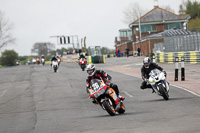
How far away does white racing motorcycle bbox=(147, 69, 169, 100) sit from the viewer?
12789mm

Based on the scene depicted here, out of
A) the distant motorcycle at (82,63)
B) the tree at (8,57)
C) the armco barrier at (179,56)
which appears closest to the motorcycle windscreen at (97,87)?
the armco barrier at (179,56)

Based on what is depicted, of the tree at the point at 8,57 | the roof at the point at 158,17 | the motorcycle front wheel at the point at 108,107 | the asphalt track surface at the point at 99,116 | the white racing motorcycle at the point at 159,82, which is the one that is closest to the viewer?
the asphalt track surface at the point at 99,116

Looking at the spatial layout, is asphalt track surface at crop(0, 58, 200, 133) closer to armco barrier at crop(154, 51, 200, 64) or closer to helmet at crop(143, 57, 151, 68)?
helmet at crop(143, 57, 151, 68)

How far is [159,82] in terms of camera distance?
42.5 feet

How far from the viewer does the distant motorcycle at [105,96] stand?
10430 mm

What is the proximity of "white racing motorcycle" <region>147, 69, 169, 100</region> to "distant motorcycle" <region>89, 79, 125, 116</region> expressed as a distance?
2358 mm

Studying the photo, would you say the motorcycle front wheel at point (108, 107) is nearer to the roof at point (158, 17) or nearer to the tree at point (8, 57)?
the roof at point (158, 17)

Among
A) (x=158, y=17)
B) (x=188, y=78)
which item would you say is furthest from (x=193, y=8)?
(x=188, y=78)

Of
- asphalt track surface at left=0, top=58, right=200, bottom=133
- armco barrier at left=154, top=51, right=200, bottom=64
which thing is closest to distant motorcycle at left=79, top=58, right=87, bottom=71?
armco barrier at left=154, top=51, right=200, bottom=64

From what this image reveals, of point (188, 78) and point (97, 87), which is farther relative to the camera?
point (188, 78)

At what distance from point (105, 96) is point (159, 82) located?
2.97m

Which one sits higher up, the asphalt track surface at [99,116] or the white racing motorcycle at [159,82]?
the white racing motorcycle at [159,82]

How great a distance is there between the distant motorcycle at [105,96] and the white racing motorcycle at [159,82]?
92.8 inches

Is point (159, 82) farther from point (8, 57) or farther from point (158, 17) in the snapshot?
point (8, 57)
